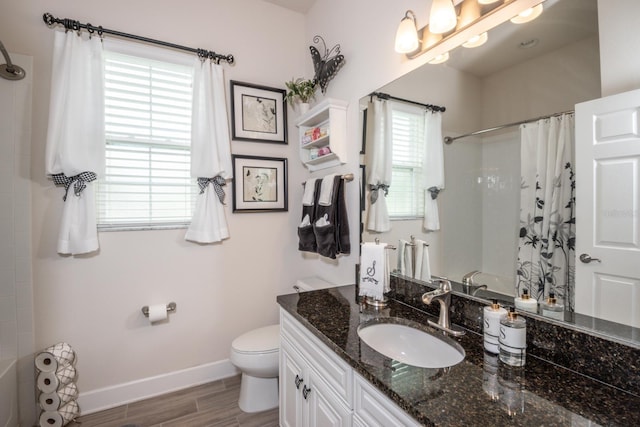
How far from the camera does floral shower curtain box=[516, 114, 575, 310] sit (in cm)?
90

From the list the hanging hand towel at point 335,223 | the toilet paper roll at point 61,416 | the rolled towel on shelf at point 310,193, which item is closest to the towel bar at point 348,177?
the hanging hand towel at point 335,223

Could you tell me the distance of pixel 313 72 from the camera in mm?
2365

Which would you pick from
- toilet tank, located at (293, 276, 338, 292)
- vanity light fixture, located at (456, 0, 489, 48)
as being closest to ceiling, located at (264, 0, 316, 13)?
vanity light fixture, located at (456, 0, 489, 48)

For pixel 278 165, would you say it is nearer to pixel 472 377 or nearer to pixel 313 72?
pixel 313 72

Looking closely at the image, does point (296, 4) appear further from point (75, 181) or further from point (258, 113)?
point (75, 181)

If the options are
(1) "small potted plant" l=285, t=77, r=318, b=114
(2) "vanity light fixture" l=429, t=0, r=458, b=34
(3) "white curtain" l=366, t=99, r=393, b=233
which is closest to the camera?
(2) "vanity light fixture" l=429, t=0, r=458, b=34

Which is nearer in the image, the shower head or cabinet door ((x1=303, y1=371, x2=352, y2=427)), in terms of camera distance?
cabinet door ((x1=303, y1=371, x2=352, y2=427))

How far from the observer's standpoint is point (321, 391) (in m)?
1.16

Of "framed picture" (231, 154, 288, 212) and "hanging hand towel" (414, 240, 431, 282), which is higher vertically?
"framed picture" (231, 154, 288, 212)

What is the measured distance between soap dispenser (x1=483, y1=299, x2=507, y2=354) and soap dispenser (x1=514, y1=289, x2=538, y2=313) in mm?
71

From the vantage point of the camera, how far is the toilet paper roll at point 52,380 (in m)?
1.71

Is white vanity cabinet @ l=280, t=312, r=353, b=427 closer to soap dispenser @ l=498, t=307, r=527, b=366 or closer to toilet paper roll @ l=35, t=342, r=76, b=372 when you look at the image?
soap dispenser @ l=498, t=307, r=527, b=366

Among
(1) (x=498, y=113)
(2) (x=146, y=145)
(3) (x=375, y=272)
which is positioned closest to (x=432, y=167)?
(1) (x=498, y=113)

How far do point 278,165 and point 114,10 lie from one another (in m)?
1.42
